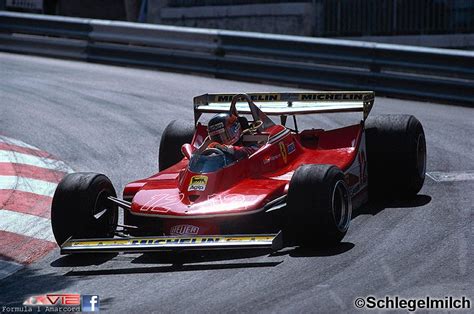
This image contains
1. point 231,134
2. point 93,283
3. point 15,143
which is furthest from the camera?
point 15,143

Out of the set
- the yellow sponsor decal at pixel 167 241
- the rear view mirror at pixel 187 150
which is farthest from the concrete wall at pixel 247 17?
the yellow sponsor decal at pixel 167 241

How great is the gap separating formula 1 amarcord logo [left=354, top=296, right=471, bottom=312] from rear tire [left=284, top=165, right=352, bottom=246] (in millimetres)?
1559

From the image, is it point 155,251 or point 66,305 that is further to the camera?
point 155,251

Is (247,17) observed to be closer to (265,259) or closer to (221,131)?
(221,131)

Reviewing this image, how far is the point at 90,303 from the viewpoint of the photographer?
684cm

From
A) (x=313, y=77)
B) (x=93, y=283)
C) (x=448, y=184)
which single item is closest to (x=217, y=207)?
(x=93, y=283)

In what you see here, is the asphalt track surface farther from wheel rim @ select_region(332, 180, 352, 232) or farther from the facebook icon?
wheel rim @ select_region(332, 180, 352, 232)

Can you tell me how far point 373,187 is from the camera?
401 inches

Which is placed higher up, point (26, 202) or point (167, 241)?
point (167, 241)

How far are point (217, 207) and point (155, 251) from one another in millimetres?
672

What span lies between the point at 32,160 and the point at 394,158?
14.4 ft

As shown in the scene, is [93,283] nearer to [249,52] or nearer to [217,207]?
[217,207]

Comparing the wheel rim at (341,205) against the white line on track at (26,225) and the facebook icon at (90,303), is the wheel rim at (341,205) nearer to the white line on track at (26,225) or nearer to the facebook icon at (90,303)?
the facebook icon at (90,303)

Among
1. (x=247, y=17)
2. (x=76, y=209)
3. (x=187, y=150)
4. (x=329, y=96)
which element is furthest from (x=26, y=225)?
(x=247, y=17)
